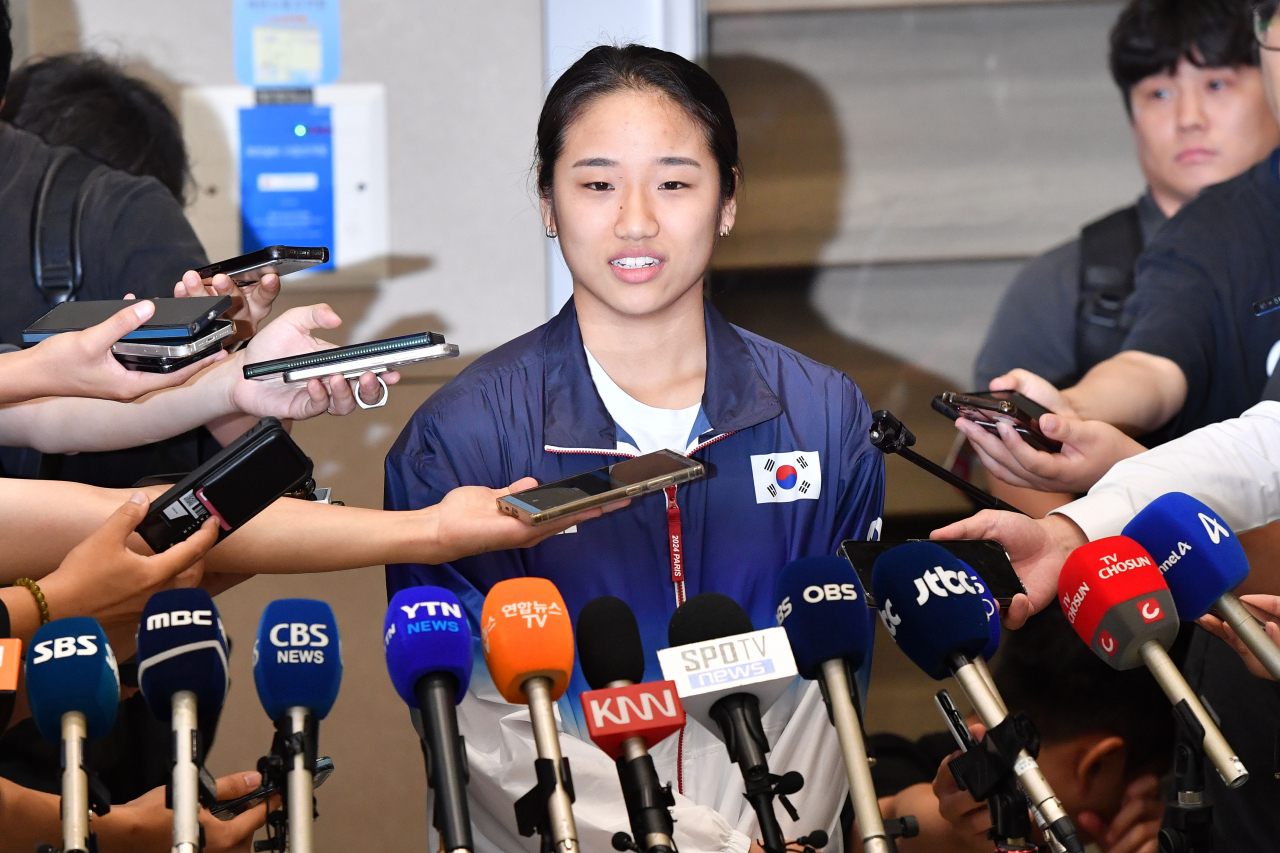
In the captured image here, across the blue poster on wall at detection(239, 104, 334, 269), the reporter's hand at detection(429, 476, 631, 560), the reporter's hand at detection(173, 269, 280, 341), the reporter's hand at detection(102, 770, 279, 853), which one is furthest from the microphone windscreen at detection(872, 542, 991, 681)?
the blue poster on wall at detection(239, 104, 334, 269)

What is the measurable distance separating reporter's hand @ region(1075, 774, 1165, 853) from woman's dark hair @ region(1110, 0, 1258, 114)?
1.64m

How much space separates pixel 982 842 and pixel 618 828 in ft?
2.00

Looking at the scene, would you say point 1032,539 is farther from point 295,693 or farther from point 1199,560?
point 295,693

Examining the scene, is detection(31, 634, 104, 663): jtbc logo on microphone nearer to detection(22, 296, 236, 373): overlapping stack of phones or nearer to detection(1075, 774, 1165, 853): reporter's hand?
detection(22, 296, 236, 373): overlapping stack of phones

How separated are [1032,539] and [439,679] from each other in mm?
922

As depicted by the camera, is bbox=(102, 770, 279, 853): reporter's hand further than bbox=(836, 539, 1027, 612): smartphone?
Yes

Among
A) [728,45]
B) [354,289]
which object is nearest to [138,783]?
[354,289]

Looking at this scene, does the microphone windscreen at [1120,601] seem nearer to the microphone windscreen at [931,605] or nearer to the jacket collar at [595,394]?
the microphone windscreen at [931,605]

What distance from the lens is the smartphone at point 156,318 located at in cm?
164

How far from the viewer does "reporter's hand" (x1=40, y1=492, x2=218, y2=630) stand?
1422 millimetres

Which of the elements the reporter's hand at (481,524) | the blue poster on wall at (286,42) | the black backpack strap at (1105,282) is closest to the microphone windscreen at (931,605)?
the reporter's hand at (481,524)

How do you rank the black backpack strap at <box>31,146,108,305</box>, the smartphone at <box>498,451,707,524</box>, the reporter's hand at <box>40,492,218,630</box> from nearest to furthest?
the reporter's hand at <box>40,492,218,630</box>
the smartphone at <box>498,451,707,524</box>
the black backpack strap at <box>31,146,108,305</box>

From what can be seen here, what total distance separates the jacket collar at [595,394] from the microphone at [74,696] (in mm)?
846

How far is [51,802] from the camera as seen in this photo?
1.63 m
